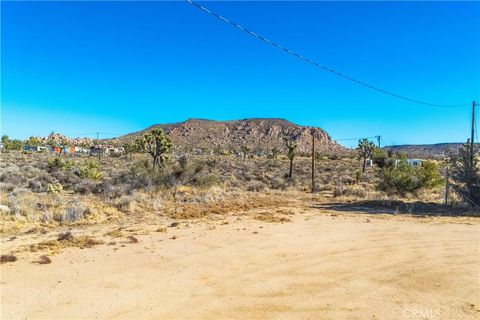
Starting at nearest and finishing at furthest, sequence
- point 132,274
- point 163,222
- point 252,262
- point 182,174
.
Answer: point 132,274
point 252,262
point 163,222
point 182,174

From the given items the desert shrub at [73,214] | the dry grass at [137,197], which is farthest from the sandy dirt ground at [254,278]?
the dry grass at [137,197]

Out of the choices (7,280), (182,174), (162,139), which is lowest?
(7,280)

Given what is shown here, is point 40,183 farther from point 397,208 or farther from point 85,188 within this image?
point 397,208

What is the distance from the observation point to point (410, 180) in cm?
2377

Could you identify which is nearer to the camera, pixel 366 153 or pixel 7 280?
pixel 7 280

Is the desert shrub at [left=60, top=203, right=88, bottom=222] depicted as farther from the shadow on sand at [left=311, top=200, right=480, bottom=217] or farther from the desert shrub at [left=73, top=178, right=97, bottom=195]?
the shadow on sand at [left=311, top=200, right=480, bottom=217]

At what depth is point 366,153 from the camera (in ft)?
173

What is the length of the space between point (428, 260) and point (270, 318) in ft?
16.7

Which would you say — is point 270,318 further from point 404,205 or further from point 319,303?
point 404,205

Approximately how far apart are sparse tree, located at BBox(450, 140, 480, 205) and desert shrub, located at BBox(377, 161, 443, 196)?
3184 millimetres

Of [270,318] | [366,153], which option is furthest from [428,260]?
[366,153]

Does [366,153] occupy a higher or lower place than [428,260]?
higher

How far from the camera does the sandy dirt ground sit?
20.1 ft

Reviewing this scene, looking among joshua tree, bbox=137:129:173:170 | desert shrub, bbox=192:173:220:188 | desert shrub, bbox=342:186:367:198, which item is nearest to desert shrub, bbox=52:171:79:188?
joshua tree, bbox=137:129:173:170
